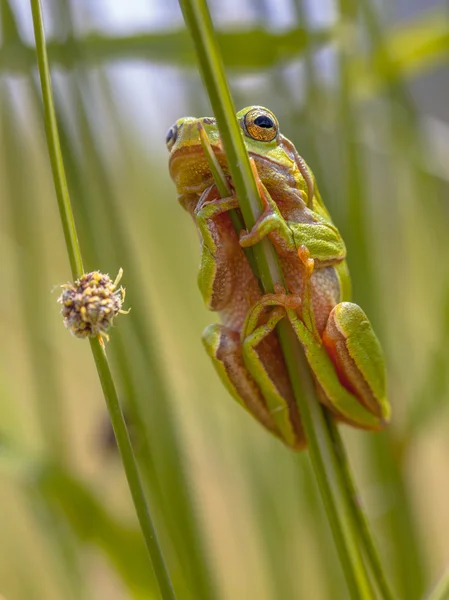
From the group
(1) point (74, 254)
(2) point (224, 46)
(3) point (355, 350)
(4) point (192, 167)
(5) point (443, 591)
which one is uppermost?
(2) point (224, 46)

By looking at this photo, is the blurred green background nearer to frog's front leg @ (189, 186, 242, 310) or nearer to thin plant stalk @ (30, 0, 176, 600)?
frog's front leg @ (189, 186, 242, 310)

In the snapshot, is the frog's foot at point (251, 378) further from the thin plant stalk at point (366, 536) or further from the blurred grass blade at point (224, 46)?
the blurred grass blade at point (224, 46)

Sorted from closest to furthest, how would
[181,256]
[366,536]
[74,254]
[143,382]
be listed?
[74,254] → [366,536] → [143,382] → [181,256]

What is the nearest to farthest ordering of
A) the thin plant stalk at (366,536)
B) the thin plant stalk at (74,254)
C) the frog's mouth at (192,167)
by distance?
the thin plant stalk at (74,254)
the thin plant stalk at (366,536)
the frog's mouth at (192,167)

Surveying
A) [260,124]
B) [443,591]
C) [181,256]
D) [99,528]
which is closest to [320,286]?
[260,124]

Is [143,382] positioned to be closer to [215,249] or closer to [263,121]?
[215,249]

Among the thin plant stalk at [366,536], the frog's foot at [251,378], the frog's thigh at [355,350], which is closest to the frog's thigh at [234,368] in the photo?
the frog's foot at [251,378]

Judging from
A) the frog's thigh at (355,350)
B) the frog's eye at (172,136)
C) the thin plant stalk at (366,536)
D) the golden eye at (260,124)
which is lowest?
the thin plant stalk at (366,536)
